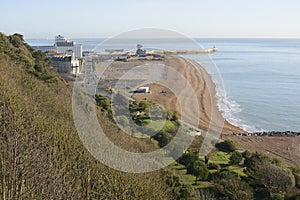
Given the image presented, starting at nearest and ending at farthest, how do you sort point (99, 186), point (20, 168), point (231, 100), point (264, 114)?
1. point (20, 168)
2. point (99, 186)
3. point (264, 114)
4. point (231, 100)

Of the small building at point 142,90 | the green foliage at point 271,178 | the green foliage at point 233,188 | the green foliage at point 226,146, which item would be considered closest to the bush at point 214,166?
the green foliage at point 271,178

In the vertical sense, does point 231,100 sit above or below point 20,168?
below

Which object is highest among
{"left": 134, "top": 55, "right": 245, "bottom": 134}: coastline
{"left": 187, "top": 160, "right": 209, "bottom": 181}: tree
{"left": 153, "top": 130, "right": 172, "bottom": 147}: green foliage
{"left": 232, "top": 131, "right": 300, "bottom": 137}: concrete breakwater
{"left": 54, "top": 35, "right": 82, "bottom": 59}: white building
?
Result: {"left": 54, "top": 35, "right": 82, "bottom": 59}: white building

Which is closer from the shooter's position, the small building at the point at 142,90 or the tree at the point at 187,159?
the tree at the point at 187,159

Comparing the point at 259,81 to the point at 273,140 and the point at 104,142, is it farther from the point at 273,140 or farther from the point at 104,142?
the point at 104,142

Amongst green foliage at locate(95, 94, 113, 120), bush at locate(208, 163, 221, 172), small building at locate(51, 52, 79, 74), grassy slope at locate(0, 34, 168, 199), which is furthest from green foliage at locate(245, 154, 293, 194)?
small building at locate(51, 52, 79, 74)

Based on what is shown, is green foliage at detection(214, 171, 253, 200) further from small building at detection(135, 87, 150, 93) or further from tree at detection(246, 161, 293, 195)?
small building at detection(135, 87, 150, 93)

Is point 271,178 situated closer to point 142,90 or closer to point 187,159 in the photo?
point 187,159

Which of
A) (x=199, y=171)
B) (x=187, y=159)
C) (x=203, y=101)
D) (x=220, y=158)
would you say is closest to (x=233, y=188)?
(x=199, y=171)

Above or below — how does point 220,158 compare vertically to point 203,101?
above

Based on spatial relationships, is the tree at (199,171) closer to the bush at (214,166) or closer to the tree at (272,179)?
the bush at (214,166)

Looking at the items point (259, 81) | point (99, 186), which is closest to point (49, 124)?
point (99, 186)
